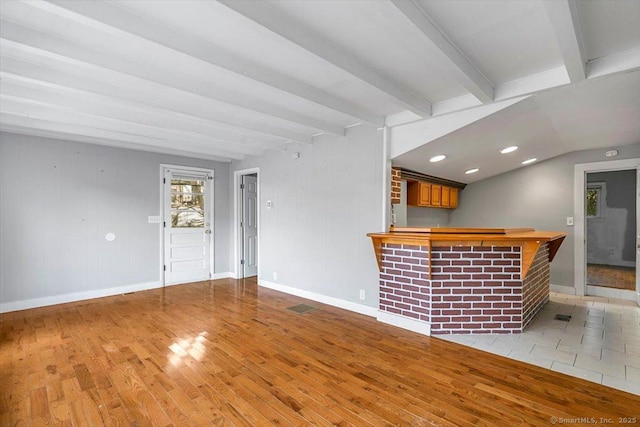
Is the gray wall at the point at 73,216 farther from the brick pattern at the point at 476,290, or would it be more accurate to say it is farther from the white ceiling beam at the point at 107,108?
the brick pattern at the point at 476,290

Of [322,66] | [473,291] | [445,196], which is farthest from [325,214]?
[445,196]

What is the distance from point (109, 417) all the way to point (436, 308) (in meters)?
2.98

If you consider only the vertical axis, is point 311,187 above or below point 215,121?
below

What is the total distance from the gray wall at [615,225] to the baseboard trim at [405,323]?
3.92 m

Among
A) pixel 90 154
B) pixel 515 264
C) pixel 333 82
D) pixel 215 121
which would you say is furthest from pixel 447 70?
pixel 90 154

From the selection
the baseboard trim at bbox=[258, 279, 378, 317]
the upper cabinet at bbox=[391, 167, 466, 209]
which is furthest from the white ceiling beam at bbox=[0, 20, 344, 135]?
the baseboard trim at bbox=[258, 279, 378, 317]

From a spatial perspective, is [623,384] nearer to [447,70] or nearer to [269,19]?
[447,70]

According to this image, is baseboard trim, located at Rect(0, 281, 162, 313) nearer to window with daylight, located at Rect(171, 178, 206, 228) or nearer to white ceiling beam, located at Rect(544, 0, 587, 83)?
window with daylight, located at Rect(171, 178, 206, 228)

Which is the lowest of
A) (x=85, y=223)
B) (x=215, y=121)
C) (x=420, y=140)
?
(x=85, y=223)

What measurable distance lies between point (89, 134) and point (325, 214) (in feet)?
11.2

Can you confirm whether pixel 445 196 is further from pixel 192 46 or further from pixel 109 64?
pixel 109 64

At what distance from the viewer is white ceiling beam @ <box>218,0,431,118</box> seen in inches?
70.8

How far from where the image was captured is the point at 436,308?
3.43 m

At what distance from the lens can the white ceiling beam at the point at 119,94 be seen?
247cm
